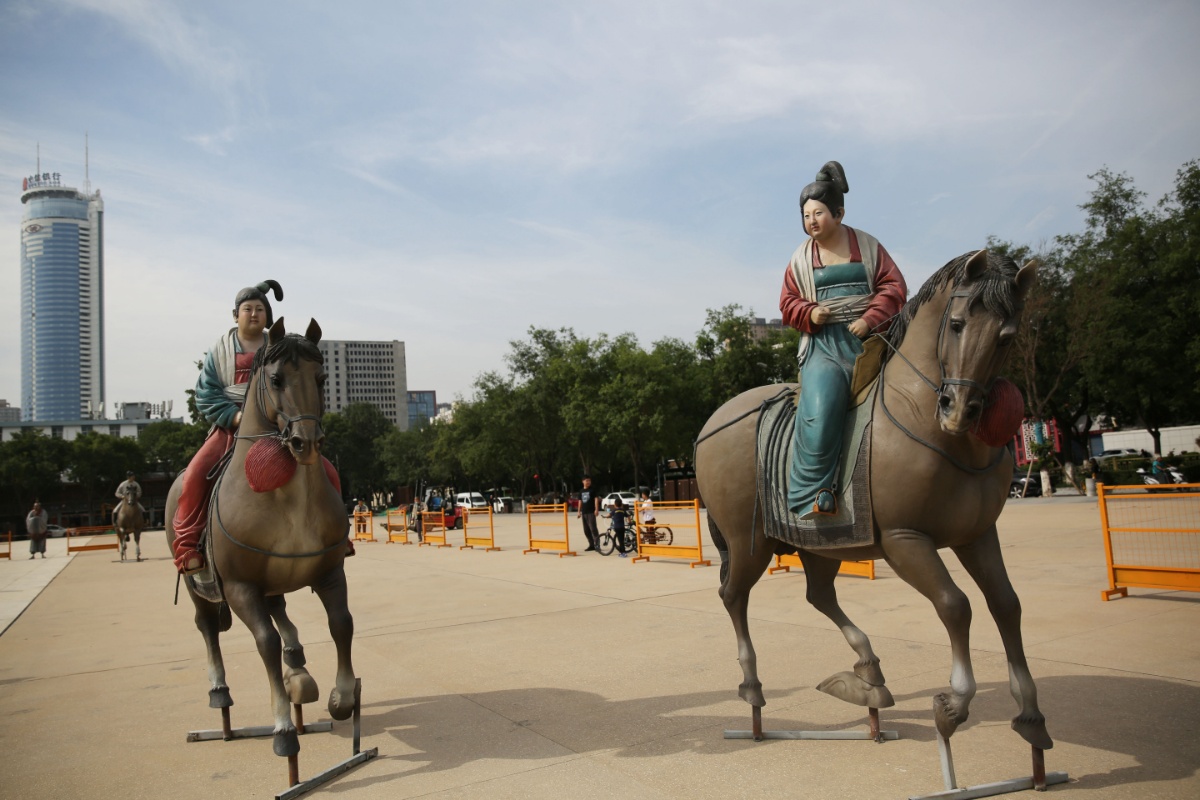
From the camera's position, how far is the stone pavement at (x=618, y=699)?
420cm

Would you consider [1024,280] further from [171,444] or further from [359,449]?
[359,449]

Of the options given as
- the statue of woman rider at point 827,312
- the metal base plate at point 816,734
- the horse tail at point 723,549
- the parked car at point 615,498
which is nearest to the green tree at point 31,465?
the parked car at point 615,498

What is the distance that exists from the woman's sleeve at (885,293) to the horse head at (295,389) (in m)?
3.17

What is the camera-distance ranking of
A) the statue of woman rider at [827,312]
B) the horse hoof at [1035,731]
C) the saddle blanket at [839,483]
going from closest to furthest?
1. the horse hoof at [1035,731]
2. the saddle blanket at [839,483]
3. the statue of woman rider at [827,312]

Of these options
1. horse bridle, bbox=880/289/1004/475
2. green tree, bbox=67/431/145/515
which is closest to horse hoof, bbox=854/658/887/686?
horse bridle, bbox=880/289/1004/475

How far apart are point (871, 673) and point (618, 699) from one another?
1.98 m

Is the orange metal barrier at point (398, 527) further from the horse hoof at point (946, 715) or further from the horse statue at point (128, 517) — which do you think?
the horse hoof at point (946, 715)

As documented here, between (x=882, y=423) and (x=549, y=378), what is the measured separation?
50.9 meters

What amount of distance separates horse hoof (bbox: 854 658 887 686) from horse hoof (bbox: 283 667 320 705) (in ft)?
10.6

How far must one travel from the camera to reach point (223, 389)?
5516 millimetres

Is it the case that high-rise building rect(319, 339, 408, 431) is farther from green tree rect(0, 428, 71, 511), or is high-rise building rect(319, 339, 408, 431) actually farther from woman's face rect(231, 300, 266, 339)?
woman's face rect(231, 300, 266, 339)

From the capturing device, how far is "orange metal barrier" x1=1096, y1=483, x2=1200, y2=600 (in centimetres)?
812

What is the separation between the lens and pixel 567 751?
4719mm

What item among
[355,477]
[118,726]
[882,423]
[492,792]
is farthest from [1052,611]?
[355,477]
